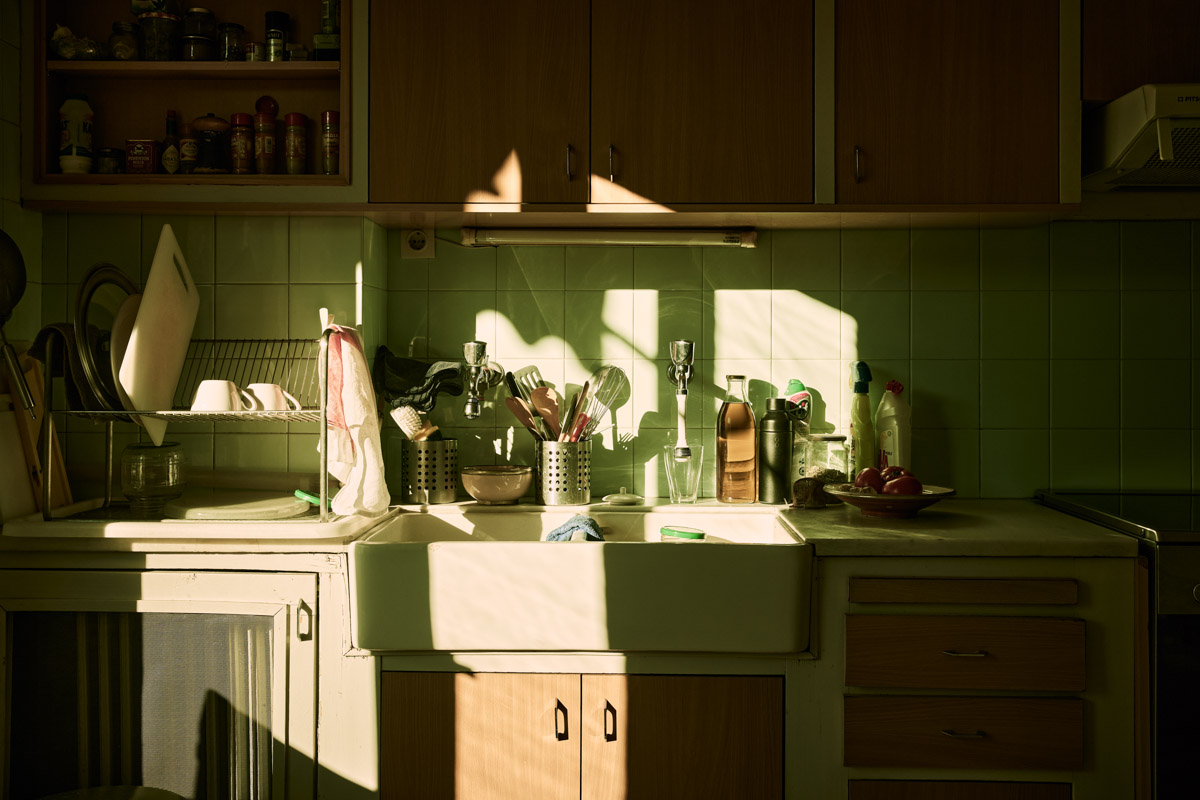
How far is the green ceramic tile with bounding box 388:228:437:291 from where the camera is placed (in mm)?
2160

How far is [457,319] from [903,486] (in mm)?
1092

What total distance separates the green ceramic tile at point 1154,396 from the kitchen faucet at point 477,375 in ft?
4.90

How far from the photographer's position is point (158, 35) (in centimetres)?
193

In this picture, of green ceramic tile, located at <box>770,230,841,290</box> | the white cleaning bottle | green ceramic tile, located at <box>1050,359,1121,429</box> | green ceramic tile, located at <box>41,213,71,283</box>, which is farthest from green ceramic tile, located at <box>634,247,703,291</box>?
green ceramic tile, located at <box>41,213,71,283</box>

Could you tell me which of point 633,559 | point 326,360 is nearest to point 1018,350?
point 633,559

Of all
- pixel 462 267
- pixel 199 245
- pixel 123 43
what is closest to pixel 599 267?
pixel 462 267

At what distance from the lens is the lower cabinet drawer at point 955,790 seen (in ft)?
5.24

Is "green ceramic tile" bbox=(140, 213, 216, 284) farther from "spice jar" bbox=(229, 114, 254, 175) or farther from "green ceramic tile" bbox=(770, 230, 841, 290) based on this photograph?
"green ceramic tile" bbox=(770, 230, 841, 290)

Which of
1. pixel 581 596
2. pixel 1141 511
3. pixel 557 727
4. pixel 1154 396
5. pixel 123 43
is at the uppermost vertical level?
pixel 123 43

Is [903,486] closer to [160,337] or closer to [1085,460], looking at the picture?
[1085,460]

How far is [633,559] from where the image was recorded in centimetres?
157

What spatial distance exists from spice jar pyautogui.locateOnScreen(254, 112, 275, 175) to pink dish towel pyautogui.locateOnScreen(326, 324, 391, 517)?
45cm

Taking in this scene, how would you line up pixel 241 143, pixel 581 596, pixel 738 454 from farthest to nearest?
pixel 738 454 → pixel 241 143 → pixel 581 596

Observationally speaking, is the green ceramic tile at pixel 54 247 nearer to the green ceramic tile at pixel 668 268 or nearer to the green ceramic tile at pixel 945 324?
the green ceramic tile at pixel 668 268
